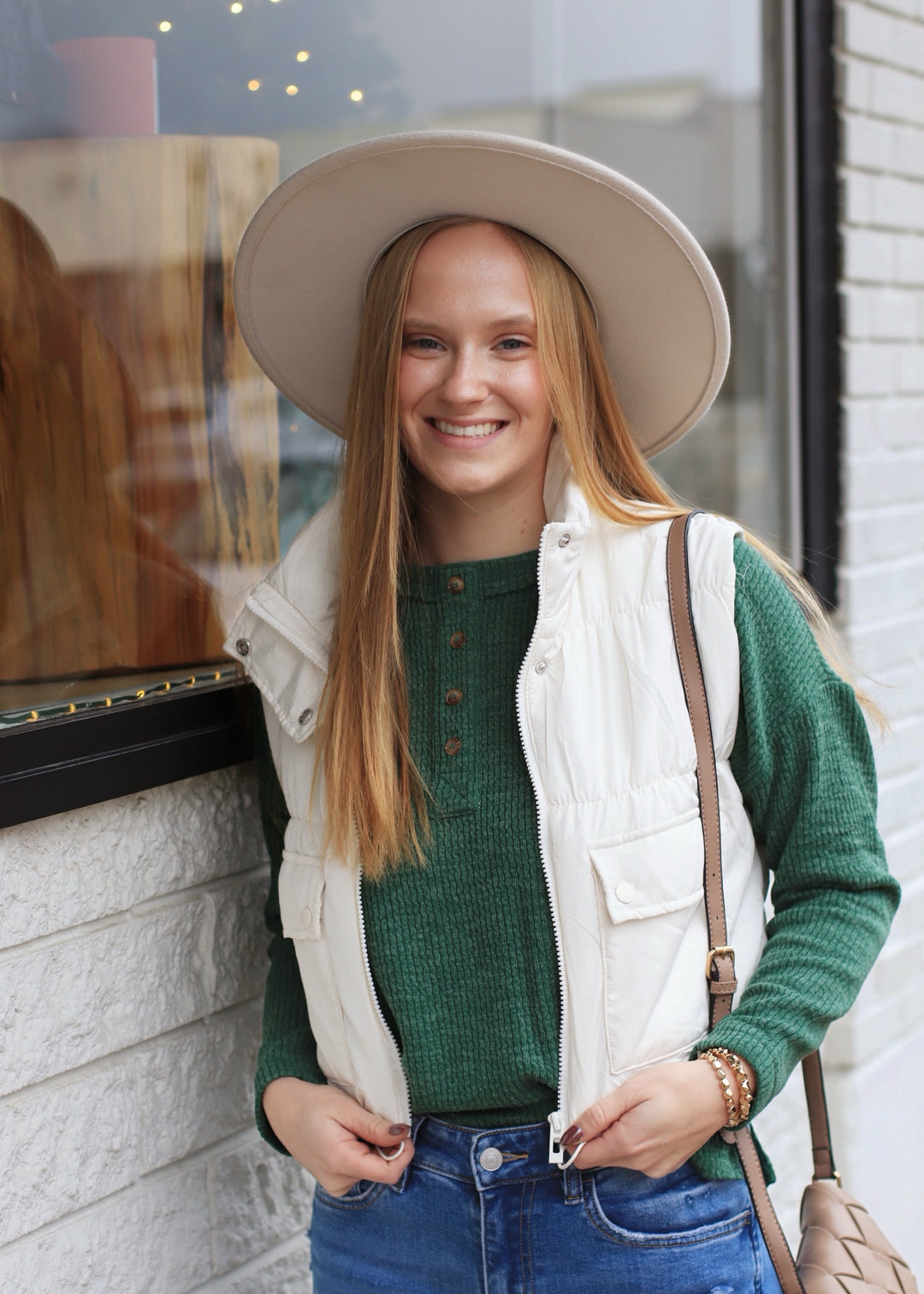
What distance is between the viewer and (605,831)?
141cm

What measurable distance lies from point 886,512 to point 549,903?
1887mm

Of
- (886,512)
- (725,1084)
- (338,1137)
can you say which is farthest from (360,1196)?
(886,512)

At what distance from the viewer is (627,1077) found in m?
1.39

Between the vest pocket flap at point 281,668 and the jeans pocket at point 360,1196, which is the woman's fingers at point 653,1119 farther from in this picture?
the vest pocket flap at point 281,668

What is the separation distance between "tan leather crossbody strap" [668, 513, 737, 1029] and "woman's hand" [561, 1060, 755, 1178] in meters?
0.10

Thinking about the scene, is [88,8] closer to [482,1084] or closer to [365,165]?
[365,165]

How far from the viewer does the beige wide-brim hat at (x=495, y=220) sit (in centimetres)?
148

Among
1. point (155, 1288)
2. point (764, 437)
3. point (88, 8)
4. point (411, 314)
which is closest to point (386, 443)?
point (411, 314)

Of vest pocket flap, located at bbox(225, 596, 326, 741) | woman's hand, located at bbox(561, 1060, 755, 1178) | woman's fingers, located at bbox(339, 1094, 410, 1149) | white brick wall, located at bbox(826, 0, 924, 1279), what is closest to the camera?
woman's hand, located at bbox(561, 1060, 755, 1178)

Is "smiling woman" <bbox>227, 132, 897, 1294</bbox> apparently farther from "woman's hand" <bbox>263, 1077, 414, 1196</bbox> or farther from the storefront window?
the storefront window

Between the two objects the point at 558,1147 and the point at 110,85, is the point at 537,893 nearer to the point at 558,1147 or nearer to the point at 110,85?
the point at 558,1147

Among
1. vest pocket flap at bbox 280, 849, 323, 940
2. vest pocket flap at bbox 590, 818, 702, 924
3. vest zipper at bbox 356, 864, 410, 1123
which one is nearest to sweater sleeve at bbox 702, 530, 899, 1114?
vest pocket flap at bbox 590, 818, 702, 924

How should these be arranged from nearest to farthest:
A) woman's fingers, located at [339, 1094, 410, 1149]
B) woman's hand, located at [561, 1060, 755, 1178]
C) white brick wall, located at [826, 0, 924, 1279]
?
woman's hand, located at [561, 1060, 755, 1178], woman's fingers, located at [339, 1094, 410, 1149], white brick wall, located at [826, 0, 924, 1279]

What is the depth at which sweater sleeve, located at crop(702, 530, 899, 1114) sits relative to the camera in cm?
141
